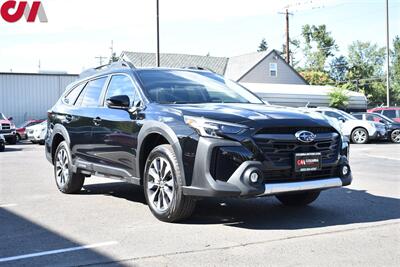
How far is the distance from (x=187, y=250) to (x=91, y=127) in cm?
315

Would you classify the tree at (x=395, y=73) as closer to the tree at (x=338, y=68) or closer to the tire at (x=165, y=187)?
the tree at (x=338, y=68)

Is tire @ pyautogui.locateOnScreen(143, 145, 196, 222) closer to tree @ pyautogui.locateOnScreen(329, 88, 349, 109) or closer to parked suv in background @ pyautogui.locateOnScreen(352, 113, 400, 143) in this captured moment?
parked suv in background @ pyautogui.locateOnScreen(352, 113, 400, 143)

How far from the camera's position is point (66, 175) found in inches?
333

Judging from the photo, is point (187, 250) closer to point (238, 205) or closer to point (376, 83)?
point (238, 205)

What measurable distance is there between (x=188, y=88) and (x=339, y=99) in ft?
109

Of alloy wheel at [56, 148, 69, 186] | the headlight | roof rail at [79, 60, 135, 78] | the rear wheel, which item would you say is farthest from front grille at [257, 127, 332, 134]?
the rear wheel

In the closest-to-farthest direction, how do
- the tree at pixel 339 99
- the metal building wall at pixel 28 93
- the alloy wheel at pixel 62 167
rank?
1. the alloy wheel at pixel 62 167
2. the metal building wall at pixel 28 93
3. the tree at pixel 339 99

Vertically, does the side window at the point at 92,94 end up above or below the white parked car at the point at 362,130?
above

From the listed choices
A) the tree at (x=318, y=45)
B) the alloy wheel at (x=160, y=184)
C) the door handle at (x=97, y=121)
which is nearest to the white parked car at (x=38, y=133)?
the door handle at (x=97, y=121)

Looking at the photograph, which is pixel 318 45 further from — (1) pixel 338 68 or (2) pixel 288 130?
(2) pixel 288 130

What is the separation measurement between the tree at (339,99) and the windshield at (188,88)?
32.2m

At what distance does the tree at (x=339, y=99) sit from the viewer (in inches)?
1522

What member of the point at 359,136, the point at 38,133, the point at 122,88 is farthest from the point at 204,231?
the point at 38,133

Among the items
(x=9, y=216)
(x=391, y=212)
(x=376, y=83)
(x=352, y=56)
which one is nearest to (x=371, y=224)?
(x=391, y=212)
